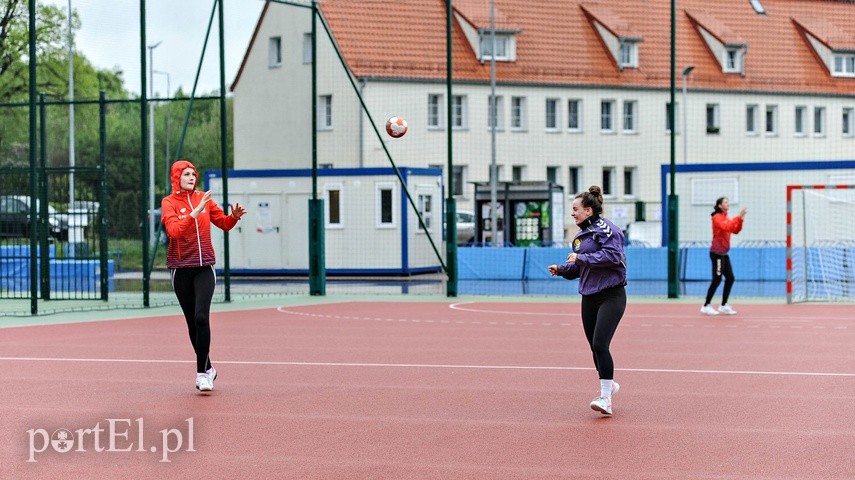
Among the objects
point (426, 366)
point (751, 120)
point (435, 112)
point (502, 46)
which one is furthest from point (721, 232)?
point (751, 120)

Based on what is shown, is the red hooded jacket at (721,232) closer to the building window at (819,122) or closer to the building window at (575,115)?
the building window at (575,115)

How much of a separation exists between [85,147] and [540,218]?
14573 millimetres

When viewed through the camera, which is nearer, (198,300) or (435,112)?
(198,300)

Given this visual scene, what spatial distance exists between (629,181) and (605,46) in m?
6.41

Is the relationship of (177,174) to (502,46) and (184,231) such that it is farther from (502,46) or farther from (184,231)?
(502,46)

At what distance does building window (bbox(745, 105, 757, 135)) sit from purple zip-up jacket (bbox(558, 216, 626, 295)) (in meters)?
51.6

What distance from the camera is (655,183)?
5947 cm

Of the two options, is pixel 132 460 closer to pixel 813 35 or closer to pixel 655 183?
pixel 655 183

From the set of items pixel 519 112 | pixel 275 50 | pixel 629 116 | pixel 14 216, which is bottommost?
pixel 14 216

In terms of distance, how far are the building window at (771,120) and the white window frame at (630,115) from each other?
19.2 ft

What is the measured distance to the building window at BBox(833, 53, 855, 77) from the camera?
213 ft

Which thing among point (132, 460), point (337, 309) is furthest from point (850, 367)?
point (337, 309)

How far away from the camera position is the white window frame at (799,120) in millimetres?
59688

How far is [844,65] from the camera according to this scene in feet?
215
